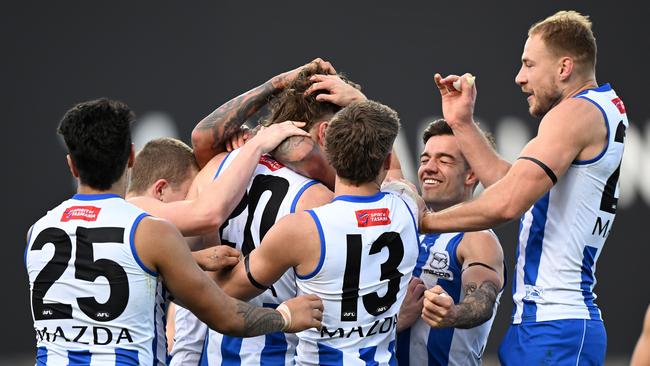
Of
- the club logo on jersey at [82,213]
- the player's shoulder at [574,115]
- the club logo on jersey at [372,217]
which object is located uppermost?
the player's shoulder at [574,115]

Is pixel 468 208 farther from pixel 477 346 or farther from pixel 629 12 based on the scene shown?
pixel 629 12

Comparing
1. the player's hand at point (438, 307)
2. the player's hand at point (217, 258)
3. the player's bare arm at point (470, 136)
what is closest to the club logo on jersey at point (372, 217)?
the player's hand at point (438, 307)

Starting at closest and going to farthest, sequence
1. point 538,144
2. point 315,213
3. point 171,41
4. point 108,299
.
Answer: point 108,299
point 315,213
point 538,144
point 171,41

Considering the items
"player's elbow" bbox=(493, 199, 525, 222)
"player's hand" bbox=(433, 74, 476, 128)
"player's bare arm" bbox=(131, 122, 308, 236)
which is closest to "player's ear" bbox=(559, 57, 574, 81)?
"player's hand" bbox=(433, 74, 476, 128)

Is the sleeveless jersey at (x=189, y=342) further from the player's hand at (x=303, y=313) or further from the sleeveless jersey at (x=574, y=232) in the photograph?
→ the sleeveless jersey at (x=574, y=232)

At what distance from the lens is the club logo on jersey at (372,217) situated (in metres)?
4.05

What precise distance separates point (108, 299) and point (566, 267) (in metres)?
2.19

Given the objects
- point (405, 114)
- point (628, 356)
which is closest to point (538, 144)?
point (405, 114)

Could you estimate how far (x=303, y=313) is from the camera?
3.94m

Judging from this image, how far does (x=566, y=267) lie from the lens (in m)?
4.46

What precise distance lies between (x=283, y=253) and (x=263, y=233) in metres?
0.53

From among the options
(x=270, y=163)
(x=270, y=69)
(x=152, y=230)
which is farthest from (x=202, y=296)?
(x=270, y=69)

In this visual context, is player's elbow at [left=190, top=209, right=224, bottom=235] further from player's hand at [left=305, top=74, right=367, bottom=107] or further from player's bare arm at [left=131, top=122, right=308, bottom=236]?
player's hand at [left=305, top=74, right=367, bottom=107]

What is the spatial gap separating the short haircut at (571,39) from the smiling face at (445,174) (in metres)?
1.06
